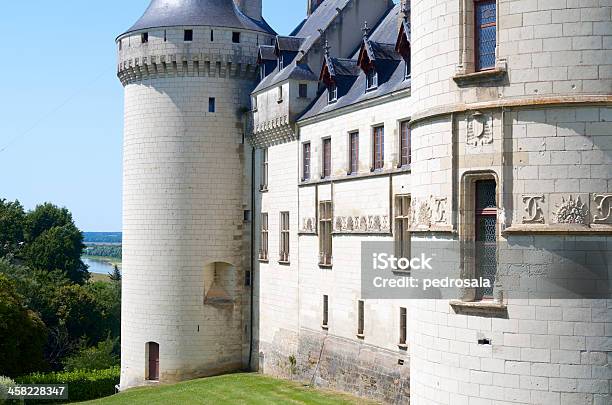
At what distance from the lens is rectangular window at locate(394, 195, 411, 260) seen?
82.6ft

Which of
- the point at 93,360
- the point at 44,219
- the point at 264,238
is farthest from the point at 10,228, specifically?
the point at 264,238

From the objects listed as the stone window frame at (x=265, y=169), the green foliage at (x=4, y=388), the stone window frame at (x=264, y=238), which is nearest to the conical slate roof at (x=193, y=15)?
the stone window frame at (x=265, y=169)

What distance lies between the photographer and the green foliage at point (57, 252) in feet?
228

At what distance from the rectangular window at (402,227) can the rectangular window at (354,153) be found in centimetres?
315

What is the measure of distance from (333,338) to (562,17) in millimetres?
17543

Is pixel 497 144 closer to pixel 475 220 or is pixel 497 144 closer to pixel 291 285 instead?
pixel 475 220

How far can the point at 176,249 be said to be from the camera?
116 feet

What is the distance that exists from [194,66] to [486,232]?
23643mm

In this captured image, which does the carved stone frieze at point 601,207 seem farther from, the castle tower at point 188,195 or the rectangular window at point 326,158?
the castle tower at point 188,195

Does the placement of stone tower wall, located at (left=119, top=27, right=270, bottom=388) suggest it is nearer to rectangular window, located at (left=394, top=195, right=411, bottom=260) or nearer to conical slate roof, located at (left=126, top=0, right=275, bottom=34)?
conical slate roof, located at (left=126, top=0, right=275, bottom=34)

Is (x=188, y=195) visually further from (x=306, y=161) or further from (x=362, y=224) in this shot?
(x=362, y=224)

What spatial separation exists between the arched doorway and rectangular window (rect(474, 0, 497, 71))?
80.9 ft

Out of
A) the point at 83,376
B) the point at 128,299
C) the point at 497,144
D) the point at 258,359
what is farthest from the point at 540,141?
the point at 83,376

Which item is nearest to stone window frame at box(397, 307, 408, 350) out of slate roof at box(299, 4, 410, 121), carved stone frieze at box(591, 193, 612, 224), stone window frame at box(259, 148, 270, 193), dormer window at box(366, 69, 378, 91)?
slate roof at box(299, 4, 410, 121)
